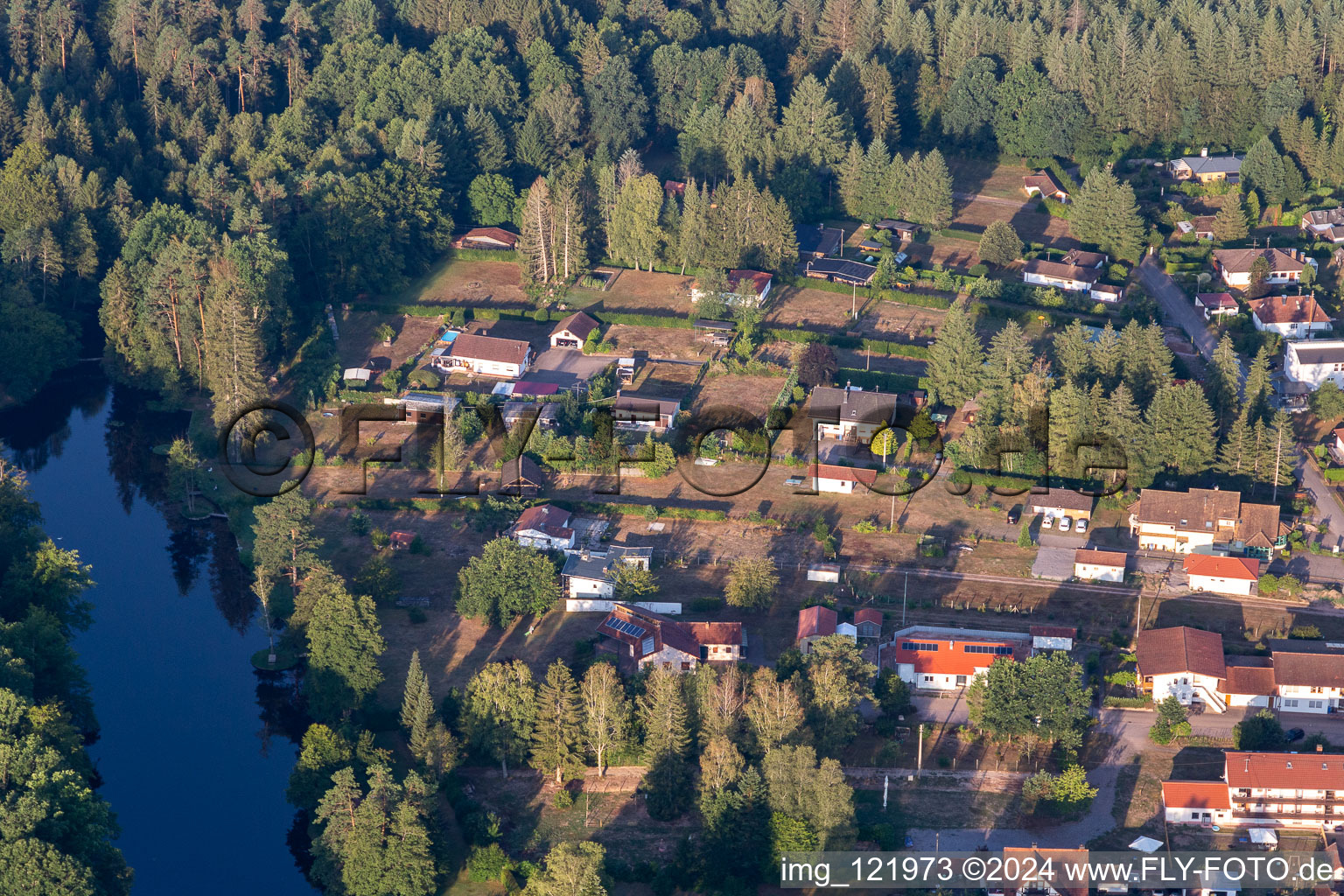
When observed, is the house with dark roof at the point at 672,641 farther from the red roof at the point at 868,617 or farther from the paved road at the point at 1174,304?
the paved road at the point at 1174,304

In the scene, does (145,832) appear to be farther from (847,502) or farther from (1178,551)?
(1178,551)

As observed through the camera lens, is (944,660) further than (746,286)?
No

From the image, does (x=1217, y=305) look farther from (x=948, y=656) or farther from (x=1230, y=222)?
(x=948, y=656)

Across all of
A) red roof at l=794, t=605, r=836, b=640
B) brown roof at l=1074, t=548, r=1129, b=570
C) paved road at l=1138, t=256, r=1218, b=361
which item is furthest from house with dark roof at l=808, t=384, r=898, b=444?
paved road at l=1138, t=256, r=1218, b=361

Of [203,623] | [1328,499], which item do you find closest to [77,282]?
[203,623]

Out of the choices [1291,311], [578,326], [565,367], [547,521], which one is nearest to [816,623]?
[547,521]

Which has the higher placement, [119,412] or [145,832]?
[119,412]
